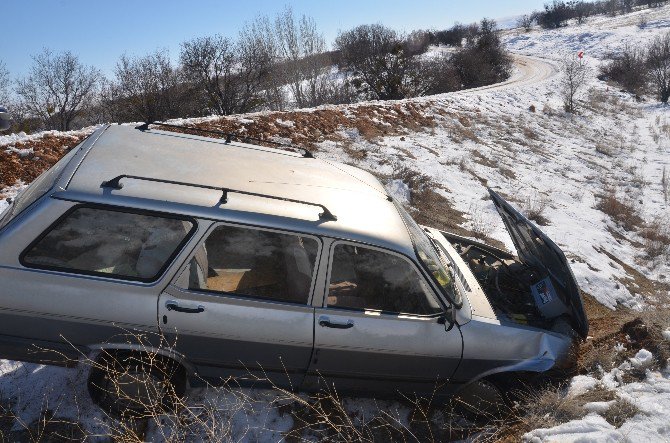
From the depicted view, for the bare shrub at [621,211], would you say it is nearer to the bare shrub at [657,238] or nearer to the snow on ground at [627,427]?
the bare shrub at [657,238]

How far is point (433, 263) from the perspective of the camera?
3477 mm

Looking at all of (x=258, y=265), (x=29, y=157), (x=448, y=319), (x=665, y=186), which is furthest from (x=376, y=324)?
(x=665, y=186)

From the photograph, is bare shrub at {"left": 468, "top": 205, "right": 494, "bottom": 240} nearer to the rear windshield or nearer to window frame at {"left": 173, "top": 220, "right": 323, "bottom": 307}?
window frame at {"left": 173, "top": 220, "right": 323, "bottom": 307}

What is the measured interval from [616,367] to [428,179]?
6516 mm

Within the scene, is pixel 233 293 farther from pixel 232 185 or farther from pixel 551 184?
pixel 551 184

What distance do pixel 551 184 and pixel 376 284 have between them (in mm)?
11460

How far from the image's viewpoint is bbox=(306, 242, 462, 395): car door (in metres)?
3.05

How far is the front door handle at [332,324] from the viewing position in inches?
118

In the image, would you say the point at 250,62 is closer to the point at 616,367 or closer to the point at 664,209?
the point at 664,209

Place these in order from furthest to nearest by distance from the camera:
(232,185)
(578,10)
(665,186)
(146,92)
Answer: (578,10) → (146,92) → (665,186) → (232,185)

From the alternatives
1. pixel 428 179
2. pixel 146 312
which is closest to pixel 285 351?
pixel 146 312

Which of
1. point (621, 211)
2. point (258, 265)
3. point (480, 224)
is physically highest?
point (258, 265)

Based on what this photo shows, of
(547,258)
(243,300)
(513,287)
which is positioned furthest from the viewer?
(513,287)

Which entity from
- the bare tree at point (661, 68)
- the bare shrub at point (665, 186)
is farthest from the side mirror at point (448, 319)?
the bare tree at point (661, 68)
